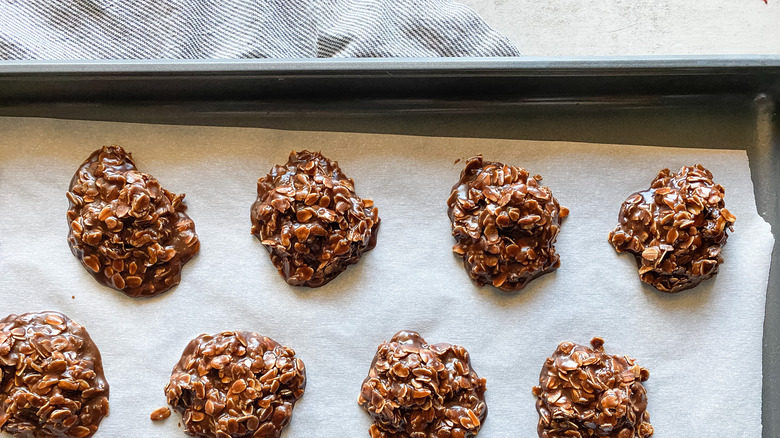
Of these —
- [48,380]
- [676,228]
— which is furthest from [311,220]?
[676,228]

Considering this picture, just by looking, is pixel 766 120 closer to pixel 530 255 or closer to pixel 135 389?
pixel 530 255

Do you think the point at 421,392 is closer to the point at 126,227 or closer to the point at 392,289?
the point at 392,289

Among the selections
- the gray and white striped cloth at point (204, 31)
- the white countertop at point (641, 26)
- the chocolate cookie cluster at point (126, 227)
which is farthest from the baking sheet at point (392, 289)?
the white countertop at point (641, 26)

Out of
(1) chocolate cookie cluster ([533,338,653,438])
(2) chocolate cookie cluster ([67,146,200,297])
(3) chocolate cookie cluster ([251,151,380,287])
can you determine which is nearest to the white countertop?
(3) chocolate cookie cluster ([251,151,380,287])

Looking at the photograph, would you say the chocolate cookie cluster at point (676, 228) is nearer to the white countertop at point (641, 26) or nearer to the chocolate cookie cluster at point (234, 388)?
the white countertop at point (641, 26)

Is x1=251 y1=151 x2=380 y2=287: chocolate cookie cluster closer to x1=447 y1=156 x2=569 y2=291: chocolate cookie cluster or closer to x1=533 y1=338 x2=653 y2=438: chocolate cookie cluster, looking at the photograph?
x1=447 y1=156 x2=569 y2=291: chocolate cookie cluster

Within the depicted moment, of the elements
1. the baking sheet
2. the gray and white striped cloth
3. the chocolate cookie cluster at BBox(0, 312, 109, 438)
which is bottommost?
the chocolate cookie cluster at BBox(0, 312, 109, 438)
